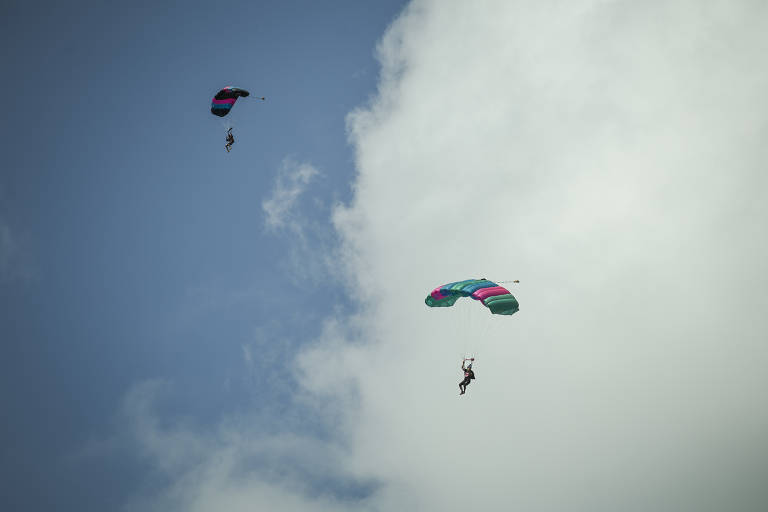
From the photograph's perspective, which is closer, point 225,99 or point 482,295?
point 482,295

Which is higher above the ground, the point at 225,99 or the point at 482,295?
the point at 225,99

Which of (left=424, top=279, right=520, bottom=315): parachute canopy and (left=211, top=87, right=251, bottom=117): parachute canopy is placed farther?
(left=211, top=87, right=251, bottom=117): parachute canopy

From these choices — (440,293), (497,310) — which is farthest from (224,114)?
(497,310)

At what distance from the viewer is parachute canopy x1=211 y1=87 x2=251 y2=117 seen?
40.5 metres

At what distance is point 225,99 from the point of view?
4075cm

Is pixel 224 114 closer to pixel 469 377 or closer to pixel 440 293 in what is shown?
pixel 440 293

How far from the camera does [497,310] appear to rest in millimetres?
27609

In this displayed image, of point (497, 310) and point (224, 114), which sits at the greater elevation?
point (224, 114)

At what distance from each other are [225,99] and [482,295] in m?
27.1

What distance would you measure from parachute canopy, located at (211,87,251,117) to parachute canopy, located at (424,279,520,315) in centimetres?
2346

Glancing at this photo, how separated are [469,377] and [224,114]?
2890 cm

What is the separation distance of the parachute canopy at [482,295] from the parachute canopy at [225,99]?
23.5 metres

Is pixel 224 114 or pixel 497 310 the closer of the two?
pixel 497 310

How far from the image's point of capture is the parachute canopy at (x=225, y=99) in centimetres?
4047
